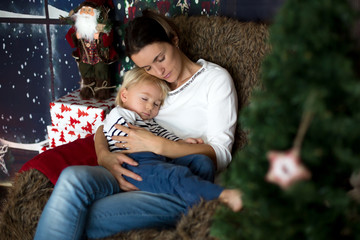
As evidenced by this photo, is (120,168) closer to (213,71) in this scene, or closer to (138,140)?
(138,140)

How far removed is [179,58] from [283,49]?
1003 mm

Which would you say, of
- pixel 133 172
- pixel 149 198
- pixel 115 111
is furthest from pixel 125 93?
pixel 149 198

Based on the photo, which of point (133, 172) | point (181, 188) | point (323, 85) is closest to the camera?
point (323, 85)

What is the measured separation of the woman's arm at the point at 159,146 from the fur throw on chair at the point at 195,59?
30 cm

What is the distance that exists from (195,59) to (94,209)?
918 mm

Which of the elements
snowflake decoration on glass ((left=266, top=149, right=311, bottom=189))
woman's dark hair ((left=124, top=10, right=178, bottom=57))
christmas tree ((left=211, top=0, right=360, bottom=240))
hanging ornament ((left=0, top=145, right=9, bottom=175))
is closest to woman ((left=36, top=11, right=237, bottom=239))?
woman's dark hair ((left=124, top=10, right=178, bottom=57))

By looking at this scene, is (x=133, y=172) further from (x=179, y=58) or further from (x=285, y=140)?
(x=285, y=140)

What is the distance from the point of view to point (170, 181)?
4.52 ft

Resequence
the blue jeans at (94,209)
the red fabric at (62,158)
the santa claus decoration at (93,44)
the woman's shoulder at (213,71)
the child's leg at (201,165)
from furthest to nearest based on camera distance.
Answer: the santa claus decoration at (93,44) < the woman's shoulder at (213,71) < the red fabric at (62,158) < the child's leg at (201,165) < the blue jeans at (94,209)

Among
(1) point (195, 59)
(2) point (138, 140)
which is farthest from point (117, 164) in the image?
(1) point (195, 59)

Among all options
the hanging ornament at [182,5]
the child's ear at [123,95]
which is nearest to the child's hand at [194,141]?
the child's ear at [123,95]

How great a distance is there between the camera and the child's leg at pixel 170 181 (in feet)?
4.23

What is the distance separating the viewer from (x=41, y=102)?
108 inches

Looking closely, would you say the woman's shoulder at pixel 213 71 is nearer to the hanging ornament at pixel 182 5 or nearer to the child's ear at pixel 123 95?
the child's ear at pixel 123 95
